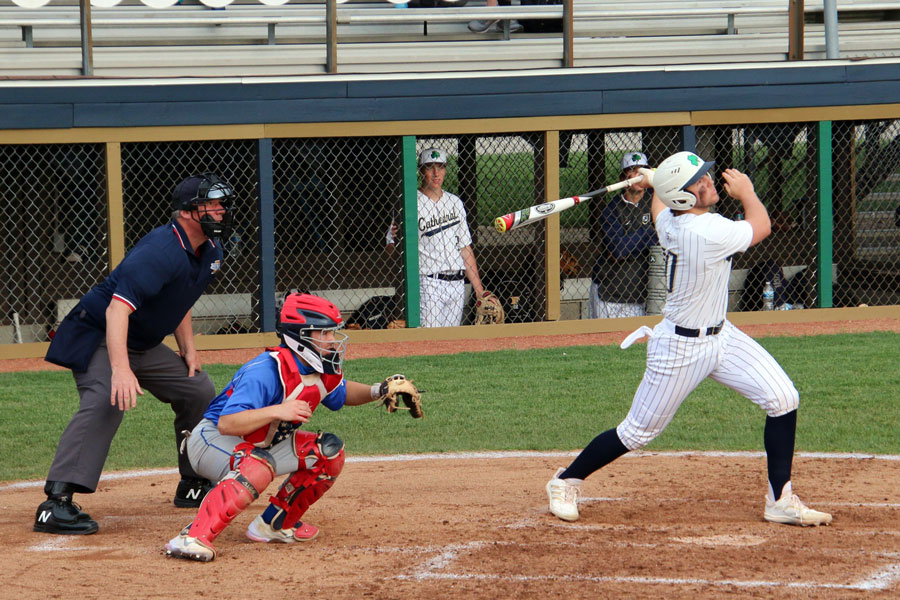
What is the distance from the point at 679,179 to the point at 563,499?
1.50 meters

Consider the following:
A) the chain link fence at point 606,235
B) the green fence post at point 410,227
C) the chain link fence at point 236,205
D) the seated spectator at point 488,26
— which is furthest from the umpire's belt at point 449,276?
the seated spectator at point 488,26

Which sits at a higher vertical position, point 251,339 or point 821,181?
point 821,181

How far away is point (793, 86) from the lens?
10.8 metres

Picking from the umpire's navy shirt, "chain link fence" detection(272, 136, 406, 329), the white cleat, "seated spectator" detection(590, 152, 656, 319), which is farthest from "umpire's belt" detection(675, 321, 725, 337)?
"chain link fence" detection(272, 136, 406, 329)

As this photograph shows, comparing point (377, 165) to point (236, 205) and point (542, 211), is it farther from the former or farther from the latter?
point (542, 211)

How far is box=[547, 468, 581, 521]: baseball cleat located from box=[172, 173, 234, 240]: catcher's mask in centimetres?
188

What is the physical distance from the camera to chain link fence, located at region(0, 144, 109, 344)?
1133 centimetres

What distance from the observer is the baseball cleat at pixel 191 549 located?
4.30m

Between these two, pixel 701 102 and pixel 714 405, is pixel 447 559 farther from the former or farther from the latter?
pixel 701 102

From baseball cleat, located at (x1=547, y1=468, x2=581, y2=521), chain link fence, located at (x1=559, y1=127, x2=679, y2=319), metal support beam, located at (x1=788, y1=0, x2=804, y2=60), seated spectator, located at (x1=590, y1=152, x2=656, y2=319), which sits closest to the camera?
baseball cleat, located at (x1=547, y1=468, x2=581, y2=521)

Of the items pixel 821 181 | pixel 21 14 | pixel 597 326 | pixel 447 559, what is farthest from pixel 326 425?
pixel 21 14

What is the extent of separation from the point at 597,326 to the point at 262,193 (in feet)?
11.2

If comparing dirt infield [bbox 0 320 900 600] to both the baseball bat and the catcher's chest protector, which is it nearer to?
the catcher's chest protector

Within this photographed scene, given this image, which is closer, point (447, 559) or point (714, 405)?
point (447, 559)
